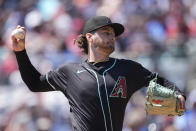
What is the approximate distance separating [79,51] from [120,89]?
4962 mm

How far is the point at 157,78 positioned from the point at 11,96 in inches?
185

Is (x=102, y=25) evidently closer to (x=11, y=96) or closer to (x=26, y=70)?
(x=26, y=70)

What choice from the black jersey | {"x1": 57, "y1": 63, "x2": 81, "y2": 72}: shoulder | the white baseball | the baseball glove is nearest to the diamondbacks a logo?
the black jersey

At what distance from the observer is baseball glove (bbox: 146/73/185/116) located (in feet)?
15.1

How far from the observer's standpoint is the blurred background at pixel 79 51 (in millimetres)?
8328

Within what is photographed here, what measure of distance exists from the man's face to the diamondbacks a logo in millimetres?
299

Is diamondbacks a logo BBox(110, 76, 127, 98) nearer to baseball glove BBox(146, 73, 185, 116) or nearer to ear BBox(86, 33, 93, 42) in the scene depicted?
baseball glove BBox(146, 73, 185, 116)

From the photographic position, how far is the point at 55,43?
9.79m

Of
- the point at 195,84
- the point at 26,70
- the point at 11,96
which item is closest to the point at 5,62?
the point at 11,96

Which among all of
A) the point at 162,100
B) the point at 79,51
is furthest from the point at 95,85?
the point at 79,51

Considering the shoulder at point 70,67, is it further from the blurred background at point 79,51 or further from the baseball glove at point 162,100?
the blurred background at point 79,51

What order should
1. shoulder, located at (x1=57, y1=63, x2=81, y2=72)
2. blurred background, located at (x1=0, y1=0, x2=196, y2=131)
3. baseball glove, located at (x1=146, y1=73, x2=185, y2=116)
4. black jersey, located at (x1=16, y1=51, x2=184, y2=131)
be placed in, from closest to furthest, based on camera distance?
black jersey, located at (x1=16, y1=51, x2=184, y2=131), baseball glove, located at (x1=146, y1=73, x2=185, y2=116), shoulder, located at (x1=57, y1=63, x2=81, y2=72), blurred background, located at (x1=0, y1=0, x2=196, y2=131)

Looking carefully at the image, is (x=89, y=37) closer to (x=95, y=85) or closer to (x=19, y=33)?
(x=95, y=85)

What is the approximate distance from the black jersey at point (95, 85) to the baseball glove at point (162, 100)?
0.13m
